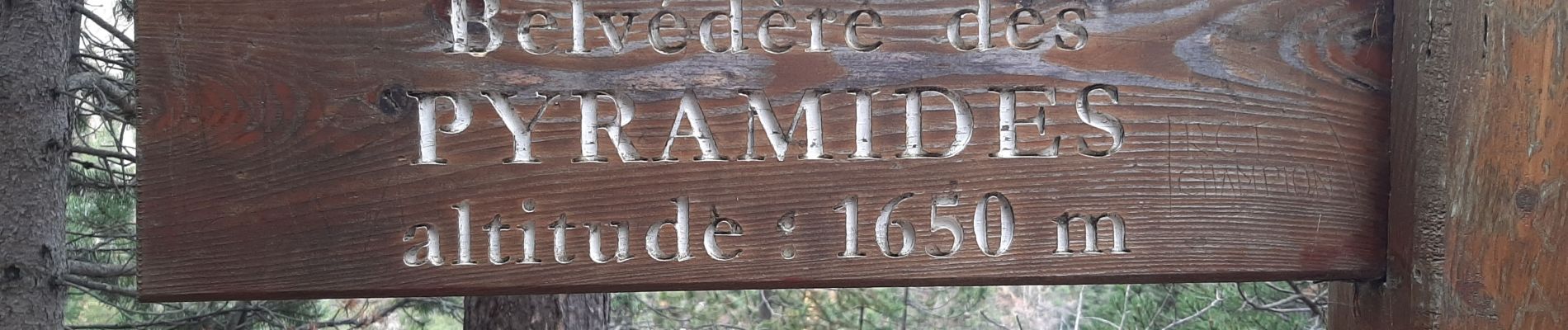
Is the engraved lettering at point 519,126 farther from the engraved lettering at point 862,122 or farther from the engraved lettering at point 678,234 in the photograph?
the engraved lettering at point 862,122

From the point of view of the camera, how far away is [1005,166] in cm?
136

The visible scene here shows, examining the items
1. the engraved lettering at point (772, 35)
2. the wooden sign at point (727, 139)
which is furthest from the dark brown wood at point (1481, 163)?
the engraved lettering at point (772, 35)

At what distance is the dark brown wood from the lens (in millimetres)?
1278

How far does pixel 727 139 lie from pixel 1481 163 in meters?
0.93

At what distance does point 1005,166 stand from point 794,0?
0.34m

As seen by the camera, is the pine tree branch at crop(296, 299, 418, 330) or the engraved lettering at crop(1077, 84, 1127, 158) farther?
the pine tree branch at crop(296, 299, 418, 330)

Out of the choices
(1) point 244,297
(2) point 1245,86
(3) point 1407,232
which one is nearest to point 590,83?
(1) point 244,297

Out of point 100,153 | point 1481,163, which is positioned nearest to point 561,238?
point 1481,163

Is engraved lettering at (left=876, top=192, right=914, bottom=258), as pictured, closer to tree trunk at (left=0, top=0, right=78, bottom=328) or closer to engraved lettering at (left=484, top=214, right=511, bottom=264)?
engraved lettering at (left=484, top=214, right=511, bottom=264)

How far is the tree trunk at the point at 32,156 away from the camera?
3.18 meters

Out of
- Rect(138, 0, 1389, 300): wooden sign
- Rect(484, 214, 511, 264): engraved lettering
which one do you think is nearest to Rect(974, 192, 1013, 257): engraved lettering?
Rect(138, 0, 1389, 300): wooden sign

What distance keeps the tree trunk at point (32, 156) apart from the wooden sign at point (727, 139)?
7.79 ft

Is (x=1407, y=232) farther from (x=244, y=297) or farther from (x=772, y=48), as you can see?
(x=244, y=297)

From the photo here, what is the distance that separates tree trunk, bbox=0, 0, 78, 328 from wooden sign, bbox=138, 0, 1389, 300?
237cm
